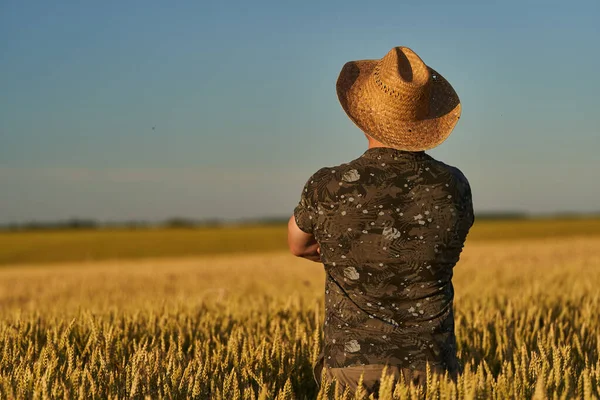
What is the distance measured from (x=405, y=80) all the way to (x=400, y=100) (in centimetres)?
11

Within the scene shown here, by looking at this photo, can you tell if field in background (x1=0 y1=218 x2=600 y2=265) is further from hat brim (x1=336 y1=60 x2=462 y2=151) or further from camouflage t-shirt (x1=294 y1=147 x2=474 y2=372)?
camouflage t-shirt (x1=294 y1=147 x2=474 y2=372)

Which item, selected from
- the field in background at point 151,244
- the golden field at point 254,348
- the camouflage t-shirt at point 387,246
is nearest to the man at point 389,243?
the camouflage t-shirt at point 387,246

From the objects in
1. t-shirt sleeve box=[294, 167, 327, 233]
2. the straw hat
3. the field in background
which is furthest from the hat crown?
the field in background

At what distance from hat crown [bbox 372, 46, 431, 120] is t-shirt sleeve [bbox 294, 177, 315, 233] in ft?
2.11

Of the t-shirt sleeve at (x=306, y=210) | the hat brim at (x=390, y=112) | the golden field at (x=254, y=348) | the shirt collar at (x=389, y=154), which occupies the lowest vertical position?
the golden field at (x=254, y=348)

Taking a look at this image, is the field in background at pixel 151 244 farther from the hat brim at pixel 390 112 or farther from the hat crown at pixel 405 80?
the hat crown at pixel 405 80

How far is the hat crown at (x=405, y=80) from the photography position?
3.35 m

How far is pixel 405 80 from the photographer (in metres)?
3.36

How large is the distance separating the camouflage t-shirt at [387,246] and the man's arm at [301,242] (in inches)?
2.5

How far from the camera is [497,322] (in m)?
5.48

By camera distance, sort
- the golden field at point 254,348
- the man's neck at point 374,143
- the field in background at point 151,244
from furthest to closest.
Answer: the field in background at point 151,244 → the man's neck at point 374,143 → the golden field at point 254,348

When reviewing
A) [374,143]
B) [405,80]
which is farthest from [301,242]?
[405,80]

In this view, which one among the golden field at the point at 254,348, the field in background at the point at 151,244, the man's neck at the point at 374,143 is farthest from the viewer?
the field in background at the point at 151,244

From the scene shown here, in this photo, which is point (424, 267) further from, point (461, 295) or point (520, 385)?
point (461, 295)
